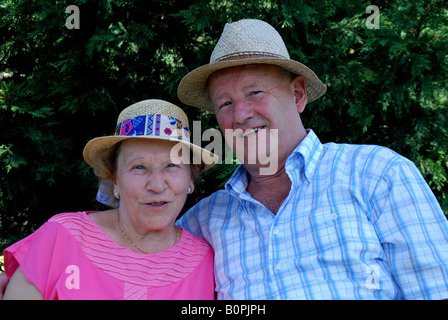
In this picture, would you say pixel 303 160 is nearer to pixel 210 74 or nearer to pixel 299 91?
pixel 299 91

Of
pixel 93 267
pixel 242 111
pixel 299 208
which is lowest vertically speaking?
pixel 93 267

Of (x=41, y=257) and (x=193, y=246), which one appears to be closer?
(x=41, y=257)

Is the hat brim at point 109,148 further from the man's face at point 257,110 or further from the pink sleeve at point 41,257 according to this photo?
the pink sleeve at point 41,257

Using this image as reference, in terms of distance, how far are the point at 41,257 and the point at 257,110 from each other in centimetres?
133

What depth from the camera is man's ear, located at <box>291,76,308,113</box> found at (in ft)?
8.25

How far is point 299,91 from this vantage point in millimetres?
2559

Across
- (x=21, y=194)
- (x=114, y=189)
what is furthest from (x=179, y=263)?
(x=21, y=194)

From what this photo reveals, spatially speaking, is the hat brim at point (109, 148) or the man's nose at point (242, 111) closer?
the hat brim at point (109, 148)

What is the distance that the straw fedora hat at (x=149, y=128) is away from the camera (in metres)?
2.11

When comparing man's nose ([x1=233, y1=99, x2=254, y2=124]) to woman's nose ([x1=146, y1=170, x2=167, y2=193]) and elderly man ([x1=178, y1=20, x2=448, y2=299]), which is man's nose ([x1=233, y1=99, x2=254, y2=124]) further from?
Result: woman's nose ([x1=146, y1=170, x2=167, y2=193])

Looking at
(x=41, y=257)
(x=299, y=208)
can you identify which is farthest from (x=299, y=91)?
(x=41, y=257)

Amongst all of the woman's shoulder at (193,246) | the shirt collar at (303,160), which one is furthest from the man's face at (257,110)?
the woman's shoulder at (193,246)

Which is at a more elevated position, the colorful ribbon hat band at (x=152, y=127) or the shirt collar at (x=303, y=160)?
the colorful ribbon hat band at (x=152, y=127)

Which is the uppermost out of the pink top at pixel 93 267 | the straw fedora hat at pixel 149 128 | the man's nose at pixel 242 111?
the man's nose at pixel 242 111
